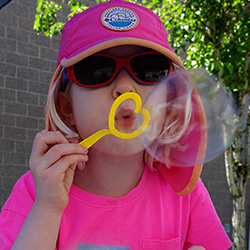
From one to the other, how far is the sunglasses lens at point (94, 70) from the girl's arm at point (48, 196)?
0.25 metres

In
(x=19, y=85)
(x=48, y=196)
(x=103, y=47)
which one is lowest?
(x=48, y=196)

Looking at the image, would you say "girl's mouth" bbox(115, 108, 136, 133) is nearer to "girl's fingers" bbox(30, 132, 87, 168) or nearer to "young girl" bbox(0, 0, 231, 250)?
"young girl" bbox(0, 0, 231, 250)

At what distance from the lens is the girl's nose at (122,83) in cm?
137

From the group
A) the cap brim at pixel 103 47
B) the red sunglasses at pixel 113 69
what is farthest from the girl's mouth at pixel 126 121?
the cap brim at pixel 103 47

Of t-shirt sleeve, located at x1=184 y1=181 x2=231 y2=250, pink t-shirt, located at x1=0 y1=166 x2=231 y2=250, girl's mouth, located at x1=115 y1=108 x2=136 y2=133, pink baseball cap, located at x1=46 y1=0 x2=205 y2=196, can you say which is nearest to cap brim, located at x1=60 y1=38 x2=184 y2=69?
pink baseball cap, located at x1=46 y1=0 x2=205 y2=196

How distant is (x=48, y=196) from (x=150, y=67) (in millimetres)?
583

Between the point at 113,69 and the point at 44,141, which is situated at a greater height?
the point at 113,69

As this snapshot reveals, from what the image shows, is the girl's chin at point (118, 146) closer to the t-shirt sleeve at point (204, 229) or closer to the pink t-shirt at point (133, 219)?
the pink t-shirt at point (133, 219)

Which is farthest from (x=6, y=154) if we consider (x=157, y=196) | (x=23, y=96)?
(x=157, y=196)

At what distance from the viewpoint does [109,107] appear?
4.53 feet

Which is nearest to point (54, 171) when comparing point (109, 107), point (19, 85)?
point (109, 107)

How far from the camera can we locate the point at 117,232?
1.53 m

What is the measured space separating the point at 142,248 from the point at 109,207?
20cm

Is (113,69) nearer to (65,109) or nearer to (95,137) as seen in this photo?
(95,137)
